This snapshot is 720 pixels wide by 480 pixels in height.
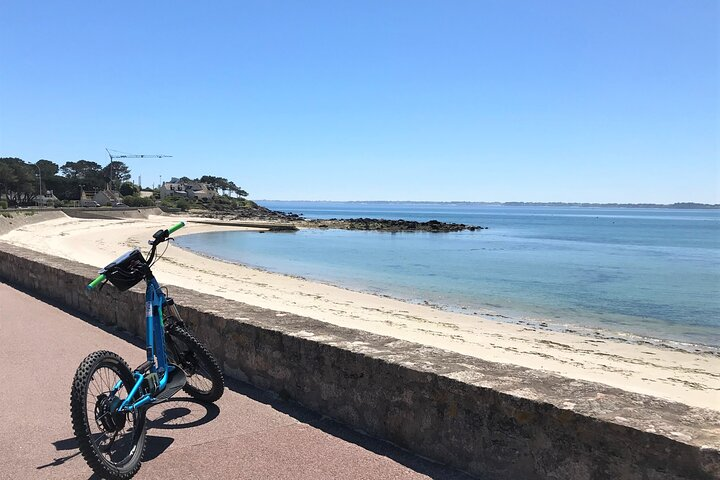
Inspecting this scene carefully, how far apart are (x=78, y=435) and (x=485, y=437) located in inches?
83.6

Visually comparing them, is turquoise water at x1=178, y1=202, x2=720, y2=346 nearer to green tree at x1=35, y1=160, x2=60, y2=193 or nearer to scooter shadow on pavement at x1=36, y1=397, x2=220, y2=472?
scooter shadow on pavement at x1=36, y1=397, x2=220, y2=472

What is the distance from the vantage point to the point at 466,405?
9.46 feet

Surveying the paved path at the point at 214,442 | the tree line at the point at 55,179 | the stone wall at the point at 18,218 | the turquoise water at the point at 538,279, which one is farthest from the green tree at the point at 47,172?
the paved path at the point at 214,442

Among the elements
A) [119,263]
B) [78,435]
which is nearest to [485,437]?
[78,435]

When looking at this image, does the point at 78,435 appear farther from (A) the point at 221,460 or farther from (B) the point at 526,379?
(B) the point at 526,379

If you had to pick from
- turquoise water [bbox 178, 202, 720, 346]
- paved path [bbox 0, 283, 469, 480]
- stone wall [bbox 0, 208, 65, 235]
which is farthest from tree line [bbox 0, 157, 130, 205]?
paved path [bbox 0, 283, 469, 480]

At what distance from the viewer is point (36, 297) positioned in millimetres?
8570

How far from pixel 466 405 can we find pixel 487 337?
9628 mm

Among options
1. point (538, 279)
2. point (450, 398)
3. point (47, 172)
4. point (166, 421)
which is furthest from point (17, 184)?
point (450, 398)

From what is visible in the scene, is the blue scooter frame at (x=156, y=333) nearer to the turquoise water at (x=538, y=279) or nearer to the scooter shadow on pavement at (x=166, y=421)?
the scooter shadow on pavement at (x=166, y=421)

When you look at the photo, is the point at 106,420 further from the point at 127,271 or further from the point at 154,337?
the point at 127,271

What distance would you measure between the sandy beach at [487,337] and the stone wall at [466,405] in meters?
3.16

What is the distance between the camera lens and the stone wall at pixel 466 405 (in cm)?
230

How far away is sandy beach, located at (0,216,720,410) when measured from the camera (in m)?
9.10
